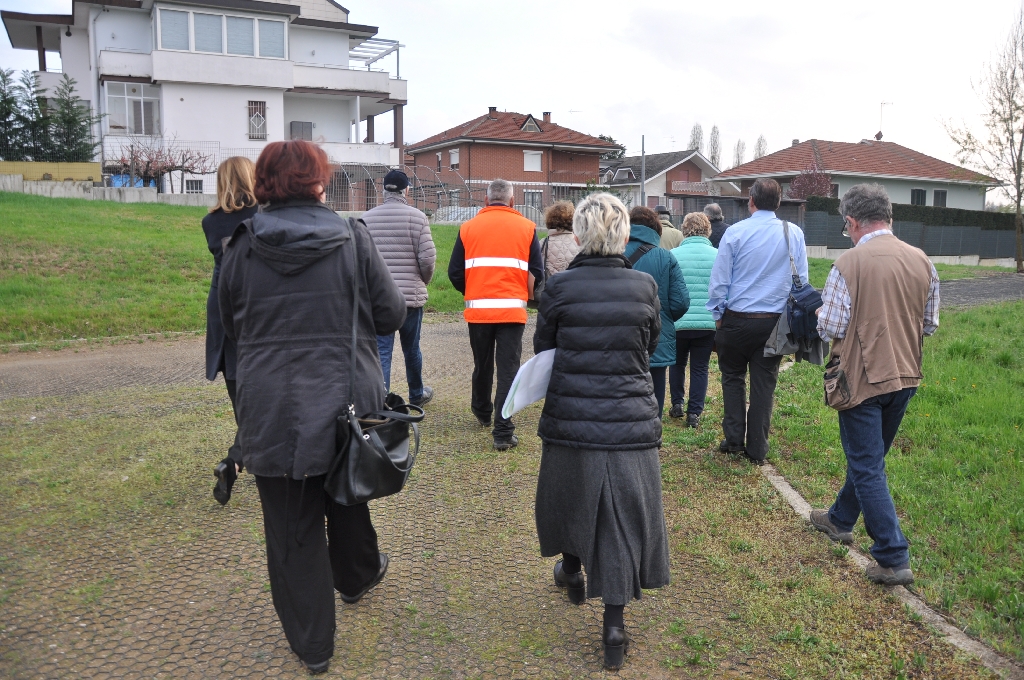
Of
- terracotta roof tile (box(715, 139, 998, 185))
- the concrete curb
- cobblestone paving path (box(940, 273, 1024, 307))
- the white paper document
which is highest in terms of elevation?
terracotta roof tile (box(715, 139, 998, 185))

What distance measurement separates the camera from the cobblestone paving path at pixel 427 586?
3.57 meters

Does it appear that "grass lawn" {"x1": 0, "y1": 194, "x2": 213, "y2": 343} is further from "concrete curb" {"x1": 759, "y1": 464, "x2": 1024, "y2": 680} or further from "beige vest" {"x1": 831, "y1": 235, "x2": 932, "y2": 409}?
"concrete curb" {"x1": 759, "y1": 464, "x2": 1024, "y2": 680}

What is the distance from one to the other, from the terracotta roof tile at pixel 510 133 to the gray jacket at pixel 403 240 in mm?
46418

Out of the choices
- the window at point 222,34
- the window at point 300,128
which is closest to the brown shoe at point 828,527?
the window at point 222,34

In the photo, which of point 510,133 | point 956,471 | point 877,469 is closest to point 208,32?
point 510,133

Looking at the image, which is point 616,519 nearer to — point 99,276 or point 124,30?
point 99,276

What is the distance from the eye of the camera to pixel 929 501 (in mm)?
5469

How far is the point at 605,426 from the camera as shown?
3.59m

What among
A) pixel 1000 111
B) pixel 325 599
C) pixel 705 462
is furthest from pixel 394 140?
pixel 325 599

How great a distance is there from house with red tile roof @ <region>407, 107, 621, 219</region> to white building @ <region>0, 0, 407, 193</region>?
42.1ft

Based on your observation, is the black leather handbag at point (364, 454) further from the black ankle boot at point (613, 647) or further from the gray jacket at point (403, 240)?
the gray jacket at point (403, 240)

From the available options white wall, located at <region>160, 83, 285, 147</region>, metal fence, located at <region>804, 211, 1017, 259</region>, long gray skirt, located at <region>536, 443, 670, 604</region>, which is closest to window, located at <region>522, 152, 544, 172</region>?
white wall, located at <region>160, 83, 285, 147</region>

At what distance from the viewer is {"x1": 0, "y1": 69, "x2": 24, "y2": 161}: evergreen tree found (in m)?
27.2

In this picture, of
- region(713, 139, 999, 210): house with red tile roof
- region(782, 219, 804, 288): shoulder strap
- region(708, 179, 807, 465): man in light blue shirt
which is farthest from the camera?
region(713, 139, 999, 210): house with red tile roof
